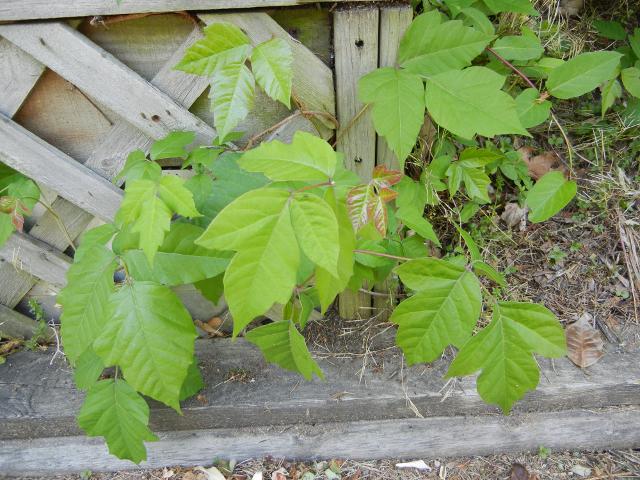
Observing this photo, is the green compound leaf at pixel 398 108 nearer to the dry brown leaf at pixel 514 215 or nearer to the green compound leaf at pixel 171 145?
the green compound leaf at pixel 171 145

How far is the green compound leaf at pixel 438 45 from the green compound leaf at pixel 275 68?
0.35 m

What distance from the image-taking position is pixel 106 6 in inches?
47.1

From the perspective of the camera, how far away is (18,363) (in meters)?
1.80

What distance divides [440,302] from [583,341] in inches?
35.5

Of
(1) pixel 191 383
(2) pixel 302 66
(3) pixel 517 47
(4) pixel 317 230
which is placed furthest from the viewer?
(1) pixel 191 383

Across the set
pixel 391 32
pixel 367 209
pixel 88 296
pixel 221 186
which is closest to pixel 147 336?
pixel 88 296

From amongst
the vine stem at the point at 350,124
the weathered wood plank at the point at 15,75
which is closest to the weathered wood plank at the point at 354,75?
the vine stem at the point at 350,124

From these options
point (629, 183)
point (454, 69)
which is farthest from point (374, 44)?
point (629, 183)

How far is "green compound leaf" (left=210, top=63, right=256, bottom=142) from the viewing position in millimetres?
1046

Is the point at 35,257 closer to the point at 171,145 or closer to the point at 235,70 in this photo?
the point at 171,145

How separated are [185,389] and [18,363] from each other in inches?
29.6

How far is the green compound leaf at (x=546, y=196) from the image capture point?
4.41 ft

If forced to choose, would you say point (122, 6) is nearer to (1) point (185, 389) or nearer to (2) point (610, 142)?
(1) point (185, 389)

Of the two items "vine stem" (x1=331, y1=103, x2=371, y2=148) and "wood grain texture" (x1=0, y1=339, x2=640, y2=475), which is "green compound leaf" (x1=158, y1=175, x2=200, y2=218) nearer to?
"vine stem" (x1=331, y1=103, x2=371, y2=148)
